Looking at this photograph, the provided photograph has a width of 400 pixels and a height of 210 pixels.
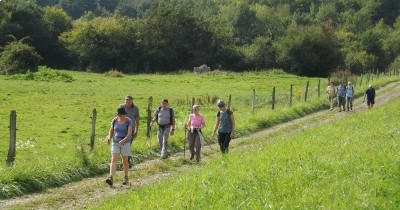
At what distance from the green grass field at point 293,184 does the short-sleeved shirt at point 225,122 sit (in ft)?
10.1

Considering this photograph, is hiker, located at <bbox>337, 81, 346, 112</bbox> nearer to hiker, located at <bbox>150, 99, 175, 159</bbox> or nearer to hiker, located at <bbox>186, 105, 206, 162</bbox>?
hiker, located at <bbox>186, 105, 206, 162</bbox>

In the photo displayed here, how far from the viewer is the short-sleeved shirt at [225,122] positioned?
51.2 feet

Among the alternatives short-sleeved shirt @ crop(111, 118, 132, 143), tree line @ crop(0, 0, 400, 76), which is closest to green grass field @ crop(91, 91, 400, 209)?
short-sleeved shirt @ crop(111, 118, 132, 143)

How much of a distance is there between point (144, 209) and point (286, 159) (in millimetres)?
4329

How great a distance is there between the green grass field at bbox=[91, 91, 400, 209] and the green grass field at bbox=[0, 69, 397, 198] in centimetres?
376

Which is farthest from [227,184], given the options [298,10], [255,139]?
[298,10]

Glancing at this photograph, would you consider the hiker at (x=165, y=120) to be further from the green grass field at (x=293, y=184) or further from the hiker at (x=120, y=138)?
the green grass field at (x=293, y=184)

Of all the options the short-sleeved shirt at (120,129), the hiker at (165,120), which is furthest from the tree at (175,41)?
the short-sleeved shirt at (120,129)

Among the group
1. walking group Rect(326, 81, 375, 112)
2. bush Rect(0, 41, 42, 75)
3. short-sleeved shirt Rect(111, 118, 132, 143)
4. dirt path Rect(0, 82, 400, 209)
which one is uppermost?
bush Rect(0, 41, 42, 75)

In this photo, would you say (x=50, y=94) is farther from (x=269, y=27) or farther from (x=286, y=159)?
(x=269, y=27)

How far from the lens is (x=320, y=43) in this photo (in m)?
77.1

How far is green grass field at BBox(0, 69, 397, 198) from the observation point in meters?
13.5

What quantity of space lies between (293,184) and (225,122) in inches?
268

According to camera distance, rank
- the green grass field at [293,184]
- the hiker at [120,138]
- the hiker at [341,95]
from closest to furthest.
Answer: the green grass field at [293,184], the hiker at [120,138], the hiker at [341,95]
